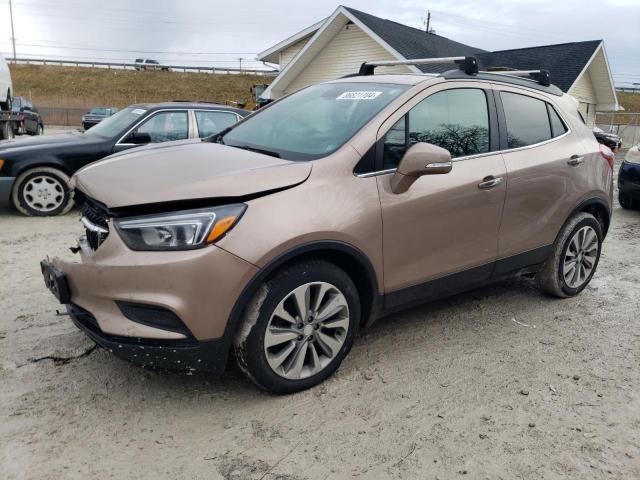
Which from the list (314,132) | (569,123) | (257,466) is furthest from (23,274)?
(569,123)

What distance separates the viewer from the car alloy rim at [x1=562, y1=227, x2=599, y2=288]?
458cm

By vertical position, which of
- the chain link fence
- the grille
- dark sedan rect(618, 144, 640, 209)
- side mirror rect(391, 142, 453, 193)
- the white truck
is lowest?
dark sedan rect(618, 144, 640, 209)

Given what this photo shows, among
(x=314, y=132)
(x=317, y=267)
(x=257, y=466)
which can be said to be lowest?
(x=257, y=466)

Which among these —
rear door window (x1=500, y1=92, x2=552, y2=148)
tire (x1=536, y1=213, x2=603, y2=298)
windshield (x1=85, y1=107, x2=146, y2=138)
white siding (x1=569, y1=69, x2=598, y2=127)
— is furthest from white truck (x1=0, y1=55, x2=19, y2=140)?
white siding (x1=569, y1=69, x2=598, y2=127)

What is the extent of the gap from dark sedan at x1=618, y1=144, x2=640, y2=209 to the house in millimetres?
7559

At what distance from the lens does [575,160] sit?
4.36m

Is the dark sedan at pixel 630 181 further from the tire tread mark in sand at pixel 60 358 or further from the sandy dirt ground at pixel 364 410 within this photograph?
the tire tread mark in sand at pixel 60 358

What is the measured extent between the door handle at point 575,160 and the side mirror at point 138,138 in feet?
17.5

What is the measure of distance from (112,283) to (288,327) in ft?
3.01

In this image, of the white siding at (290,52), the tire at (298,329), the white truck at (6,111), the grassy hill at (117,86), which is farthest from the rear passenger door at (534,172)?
the grassy hill at (117,86)

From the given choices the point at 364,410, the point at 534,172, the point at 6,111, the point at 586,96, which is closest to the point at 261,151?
the point at 364,410

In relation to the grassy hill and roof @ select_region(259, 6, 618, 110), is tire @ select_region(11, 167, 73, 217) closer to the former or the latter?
roof @ select_region(259, 6, 618, 110)

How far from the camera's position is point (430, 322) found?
4172 mm

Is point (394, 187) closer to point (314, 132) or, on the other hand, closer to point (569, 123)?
point (314, 132)
